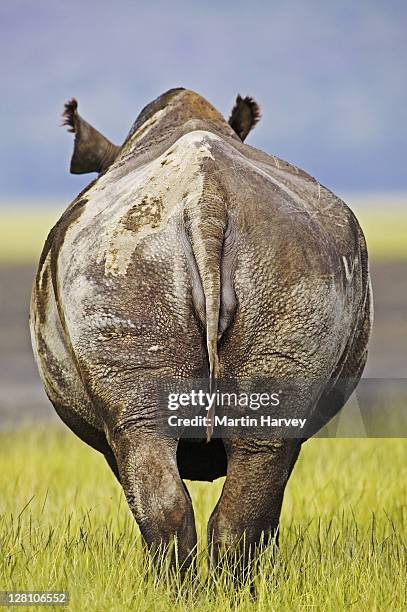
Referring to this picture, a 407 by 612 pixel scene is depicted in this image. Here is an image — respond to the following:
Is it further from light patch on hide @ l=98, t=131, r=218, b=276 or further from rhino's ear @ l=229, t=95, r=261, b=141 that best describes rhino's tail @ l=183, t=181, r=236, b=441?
rhino's ear @ l=229, t=95, r=261, b=141

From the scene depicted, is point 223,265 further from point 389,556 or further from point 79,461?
point 79,461

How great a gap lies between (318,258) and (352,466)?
13.8 feet

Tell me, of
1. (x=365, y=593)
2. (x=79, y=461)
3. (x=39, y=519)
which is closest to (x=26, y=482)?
(x=79, y=461)

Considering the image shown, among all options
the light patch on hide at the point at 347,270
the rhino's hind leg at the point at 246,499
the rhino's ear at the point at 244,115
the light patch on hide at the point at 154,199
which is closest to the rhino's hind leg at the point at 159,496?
the rhino's hind leg at the point at 246,499

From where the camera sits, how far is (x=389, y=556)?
18.1ft

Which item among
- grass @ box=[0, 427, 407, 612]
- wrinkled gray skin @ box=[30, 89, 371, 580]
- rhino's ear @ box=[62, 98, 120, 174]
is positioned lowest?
grass @ box=[0, 427, 407, 612]

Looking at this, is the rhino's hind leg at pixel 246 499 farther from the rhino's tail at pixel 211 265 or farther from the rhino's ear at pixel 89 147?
the rhino's ear at pixel 89 147

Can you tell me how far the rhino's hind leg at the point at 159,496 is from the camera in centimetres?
425

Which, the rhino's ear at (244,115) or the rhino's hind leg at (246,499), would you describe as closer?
the rhino's hind leg at (246,499)

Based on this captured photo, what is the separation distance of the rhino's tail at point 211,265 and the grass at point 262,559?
1.99ft

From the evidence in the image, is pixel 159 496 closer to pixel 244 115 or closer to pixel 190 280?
pixel 190 280

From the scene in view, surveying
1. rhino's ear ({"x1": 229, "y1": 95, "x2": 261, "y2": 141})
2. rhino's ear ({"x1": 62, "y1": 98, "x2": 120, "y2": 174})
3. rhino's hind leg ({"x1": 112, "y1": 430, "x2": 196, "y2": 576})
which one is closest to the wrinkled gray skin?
rhino's hind leg ({"x1": 112, "y1": 430, "x2": 196, "y2": 576})

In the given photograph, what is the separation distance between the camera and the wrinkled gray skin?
14.0 feet

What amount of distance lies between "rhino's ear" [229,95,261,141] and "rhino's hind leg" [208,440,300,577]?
248 centimetres
